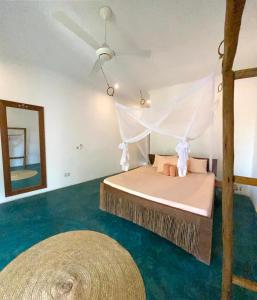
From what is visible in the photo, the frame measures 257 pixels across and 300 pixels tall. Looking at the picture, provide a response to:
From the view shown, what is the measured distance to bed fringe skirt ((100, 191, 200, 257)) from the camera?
1.70 metres

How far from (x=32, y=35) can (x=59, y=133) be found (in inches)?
77.2

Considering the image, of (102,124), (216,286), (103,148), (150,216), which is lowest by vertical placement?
(216,286)

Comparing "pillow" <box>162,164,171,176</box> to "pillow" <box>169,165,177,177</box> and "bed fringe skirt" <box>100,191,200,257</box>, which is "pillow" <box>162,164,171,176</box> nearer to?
"pillow" <box>169,165,177,177</box>

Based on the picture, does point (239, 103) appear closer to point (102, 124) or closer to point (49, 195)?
point (102, 124)

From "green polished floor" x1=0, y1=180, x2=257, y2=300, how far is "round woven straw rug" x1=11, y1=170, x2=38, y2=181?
473 millimetres

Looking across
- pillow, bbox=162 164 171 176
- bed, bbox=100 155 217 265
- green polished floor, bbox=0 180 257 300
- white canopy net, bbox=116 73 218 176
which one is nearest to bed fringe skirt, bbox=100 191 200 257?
bed, bbox=100 155 217 265

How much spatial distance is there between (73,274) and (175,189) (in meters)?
1.76

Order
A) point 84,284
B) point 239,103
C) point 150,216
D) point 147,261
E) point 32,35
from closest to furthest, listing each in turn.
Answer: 1. point 84,284
2. point 147,261
3. point 150,216
4. point 32,35
5. point 239,103

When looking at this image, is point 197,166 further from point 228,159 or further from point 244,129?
point 228,159

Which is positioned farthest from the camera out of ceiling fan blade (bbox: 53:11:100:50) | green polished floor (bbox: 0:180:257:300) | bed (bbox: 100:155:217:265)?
bed (bbox: 100:155:217:265)

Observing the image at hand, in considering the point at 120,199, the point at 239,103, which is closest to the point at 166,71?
the point at 239,103

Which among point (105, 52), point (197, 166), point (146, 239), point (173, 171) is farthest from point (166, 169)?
point (105, 52)

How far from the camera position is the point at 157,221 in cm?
198

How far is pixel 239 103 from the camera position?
334 cm
